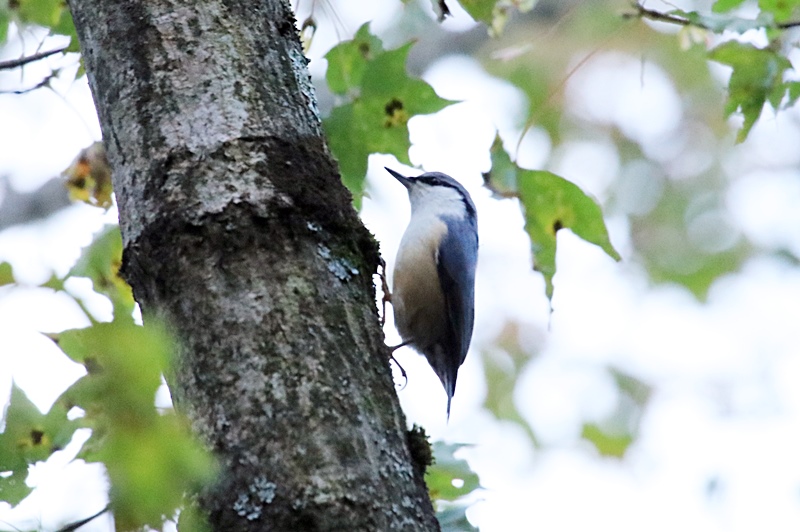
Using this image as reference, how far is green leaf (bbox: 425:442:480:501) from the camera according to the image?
2412 millimetres

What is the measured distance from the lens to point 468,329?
3.88m

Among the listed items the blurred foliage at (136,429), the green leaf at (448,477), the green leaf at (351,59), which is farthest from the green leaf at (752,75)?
the blurred foliage at (136,429)

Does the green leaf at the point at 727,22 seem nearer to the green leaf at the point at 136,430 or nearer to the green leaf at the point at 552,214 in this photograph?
the green leaf at the point at 552,214

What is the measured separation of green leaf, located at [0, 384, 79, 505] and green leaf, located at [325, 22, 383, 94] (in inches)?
44.7

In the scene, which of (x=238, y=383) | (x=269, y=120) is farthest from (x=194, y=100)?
(x=238, y=383)

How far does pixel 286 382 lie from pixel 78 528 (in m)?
0.41

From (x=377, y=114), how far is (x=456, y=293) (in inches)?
61.0

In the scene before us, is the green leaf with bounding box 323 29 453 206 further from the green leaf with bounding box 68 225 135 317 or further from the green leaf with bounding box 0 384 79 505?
the green leaf with bounding box 0 384 79 505

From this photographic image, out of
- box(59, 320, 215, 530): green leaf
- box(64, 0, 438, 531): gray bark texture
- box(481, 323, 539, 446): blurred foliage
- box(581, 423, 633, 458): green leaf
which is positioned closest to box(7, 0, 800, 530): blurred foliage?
box(59, 320, 215, 530): green leaf

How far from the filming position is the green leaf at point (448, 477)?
2.41 metres

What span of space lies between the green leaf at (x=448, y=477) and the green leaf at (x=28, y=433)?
958 millimetres

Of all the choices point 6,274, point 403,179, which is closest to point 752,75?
point 6,274

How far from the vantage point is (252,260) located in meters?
1.48

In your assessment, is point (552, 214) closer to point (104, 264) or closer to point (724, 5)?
point (724, 5)
